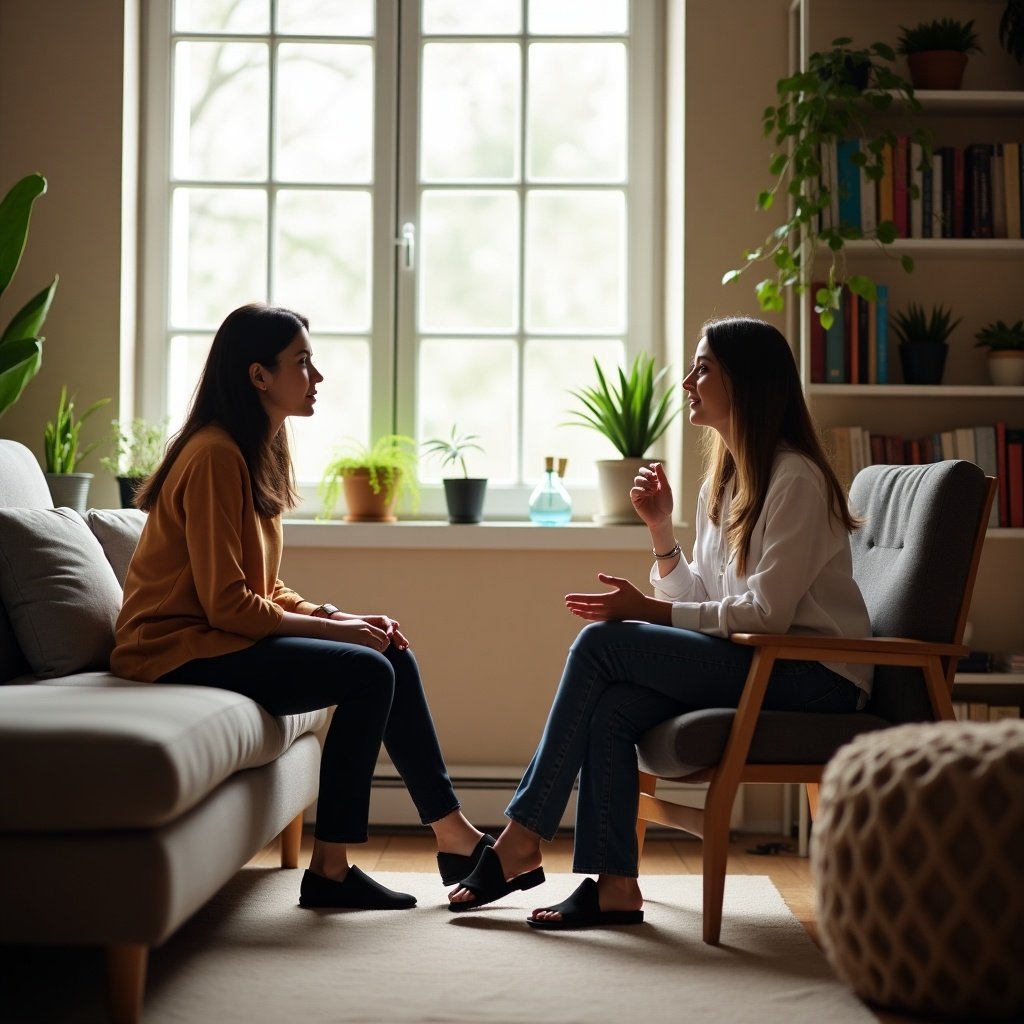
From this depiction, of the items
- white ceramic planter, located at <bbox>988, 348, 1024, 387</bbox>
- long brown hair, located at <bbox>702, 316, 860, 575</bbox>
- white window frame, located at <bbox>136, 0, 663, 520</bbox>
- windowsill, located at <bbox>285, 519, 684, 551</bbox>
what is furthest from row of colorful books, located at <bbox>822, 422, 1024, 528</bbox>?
long brown hair, located at <bbox>702, 316, 860, 575</bbox>

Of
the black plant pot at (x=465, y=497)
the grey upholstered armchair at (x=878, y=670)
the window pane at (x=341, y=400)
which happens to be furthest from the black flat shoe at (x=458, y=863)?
the window pane at (x=341, y=400)

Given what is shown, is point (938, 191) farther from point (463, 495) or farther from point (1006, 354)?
point (463, 495)

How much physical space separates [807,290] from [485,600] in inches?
48.0

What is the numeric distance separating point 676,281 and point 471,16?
1068 millimetres

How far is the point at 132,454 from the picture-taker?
3.61m

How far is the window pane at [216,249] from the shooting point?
12.8 ft

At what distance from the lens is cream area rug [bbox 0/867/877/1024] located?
1.95 meters

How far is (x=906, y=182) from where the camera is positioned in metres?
3.39

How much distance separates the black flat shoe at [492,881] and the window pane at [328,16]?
2.58 meters

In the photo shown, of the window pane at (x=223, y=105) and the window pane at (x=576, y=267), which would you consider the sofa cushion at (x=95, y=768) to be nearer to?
the window pane at (x=576, y=267)

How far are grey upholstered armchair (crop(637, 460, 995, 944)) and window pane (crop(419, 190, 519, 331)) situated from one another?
160cm

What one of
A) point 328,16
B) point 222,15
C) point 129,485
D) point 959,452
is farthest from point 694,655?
point 222,15

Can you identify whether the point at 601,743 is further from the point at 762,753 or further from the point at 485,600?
the point at 485,600

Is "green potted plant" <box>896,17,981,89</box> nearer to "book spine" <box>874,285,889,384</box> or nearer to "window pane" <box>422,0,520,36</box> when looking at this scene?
"book spine" <box>874,285,889,384</box>
